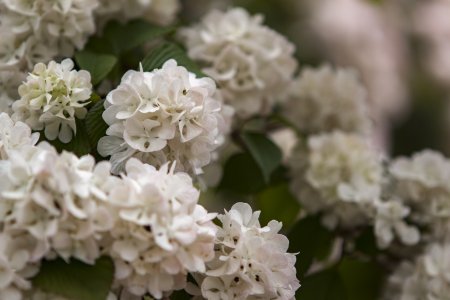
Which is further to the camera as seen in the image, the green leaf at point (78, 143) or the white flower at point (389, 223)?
the white flower at point (389, 223)

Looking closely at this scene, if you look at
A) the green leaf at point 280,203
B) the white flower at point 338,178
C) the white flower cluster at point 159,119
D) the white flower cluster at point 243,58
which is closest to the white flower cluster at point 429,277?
the white flower at point 338,178

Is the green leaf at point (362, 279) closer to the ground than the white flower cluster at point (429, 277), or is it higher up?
closer to the ground

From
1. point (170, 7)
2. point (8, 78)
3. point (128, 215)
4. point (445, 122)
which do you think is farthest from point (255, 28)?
point (445, 122)

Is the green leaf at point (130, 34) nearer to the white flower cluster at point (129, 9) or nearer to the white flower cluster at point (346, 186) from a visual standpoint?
the white flower cluster at point (129, 9)

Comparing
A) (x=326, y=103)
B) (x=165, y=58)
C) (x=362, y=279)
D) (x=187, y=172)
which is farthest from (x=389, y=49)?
(x=187, y=172)

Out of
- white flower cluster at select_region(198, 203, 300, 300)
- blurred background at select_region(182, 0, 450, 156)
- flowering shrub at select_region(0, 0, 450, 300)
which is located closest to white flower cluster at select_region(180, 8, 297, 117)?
flowering shrub at select_region(0, 0, 450, 300)
